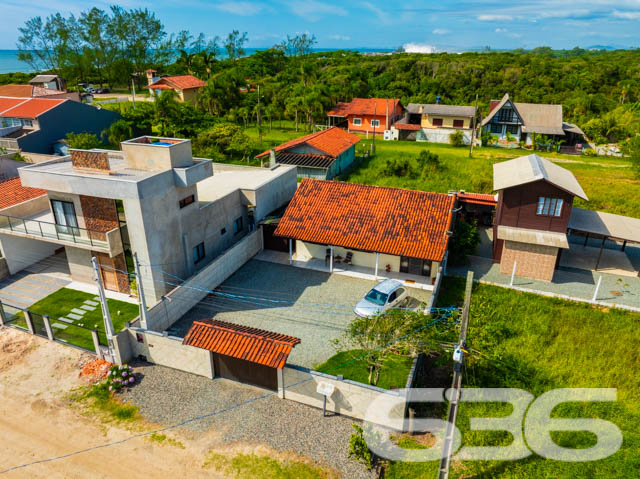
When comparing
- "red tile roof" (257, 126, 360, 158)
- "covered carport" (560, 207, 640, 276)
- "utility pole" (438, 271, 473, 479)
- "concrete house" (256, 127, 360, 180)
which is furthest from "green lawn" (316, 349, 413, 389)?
"red tile roof" (257, 126, 360, 158)

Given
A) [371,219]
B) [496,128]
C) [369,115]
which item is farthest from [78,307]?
[496,128]

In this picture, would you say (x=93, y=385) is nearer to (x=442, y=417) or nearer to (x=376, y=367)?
(x=376, y=367)

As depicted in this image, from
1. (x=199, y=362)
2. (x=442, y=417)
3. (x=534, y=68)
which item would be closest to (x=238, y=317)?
(x=199, y=362)

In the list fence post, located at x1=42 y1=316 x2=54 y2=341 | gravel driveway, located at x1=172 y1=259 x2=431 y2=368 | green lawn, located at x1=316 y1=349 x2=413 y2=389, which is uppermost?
fence post, located at x1=42 y1=316 x2=54 y2=341

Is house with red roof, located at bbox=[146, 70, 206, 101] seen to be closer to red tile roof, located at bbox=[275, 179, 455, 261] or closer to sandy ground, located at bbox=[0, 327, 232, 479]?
red tile roof, located at bbox=[275, 179, 455, 261]

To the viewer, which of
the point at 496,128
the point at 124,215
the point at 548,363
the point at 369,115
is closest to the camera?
the point at 548,363

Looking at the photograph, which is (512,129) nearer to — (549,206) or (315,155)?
(315,155)
